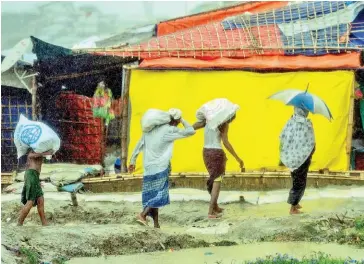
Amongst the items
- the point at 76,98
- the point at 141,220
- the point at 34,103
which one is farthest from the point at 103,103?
the point at 141,220

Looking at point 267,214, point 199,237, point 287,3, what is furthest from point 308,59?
point 199,237

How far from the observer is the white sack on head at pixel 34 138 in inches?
284

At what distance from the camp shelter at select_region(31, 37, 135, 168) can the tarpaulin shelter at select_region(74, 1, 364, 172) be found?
37 cm

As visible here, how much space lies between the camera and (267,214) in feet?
24.6

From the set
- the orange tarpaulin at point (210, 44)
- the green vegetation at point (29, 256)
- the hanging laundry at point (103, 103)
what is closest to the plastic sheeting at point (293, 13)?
the orange tarpaulin at point (210, 44)

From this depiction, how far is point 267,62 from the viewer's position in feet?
28.5

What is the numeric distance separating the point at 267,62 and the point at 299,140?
163cm

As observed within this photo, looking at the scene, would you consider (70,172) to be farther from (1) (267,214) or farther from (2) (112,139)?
(1) (267,214)

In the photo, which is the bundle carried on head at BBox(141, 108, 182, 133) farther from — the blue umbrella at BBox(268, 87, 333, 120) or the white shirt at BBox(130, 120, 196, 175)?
the blue umbrella at BBox(268, 87, 333, 120)

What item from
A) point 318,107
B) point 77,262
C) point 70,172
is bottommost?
point 77,262

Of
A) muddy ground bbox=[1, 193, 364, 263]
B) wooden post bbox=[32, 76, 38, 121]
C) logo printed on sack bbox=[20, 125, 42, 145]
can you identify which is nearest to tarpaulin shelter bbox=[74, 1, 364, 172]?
wooden post bbox=[32, 76, 38, 121]

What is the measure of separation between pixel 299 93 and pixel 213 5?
93.4 inches

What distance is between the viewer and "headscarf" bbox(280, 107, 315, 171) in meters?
7.34

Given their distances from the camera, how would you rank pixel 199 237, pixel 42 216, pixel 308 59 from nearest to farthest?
pixel 199 237 → pixel 42 216 → pixel 308 59
